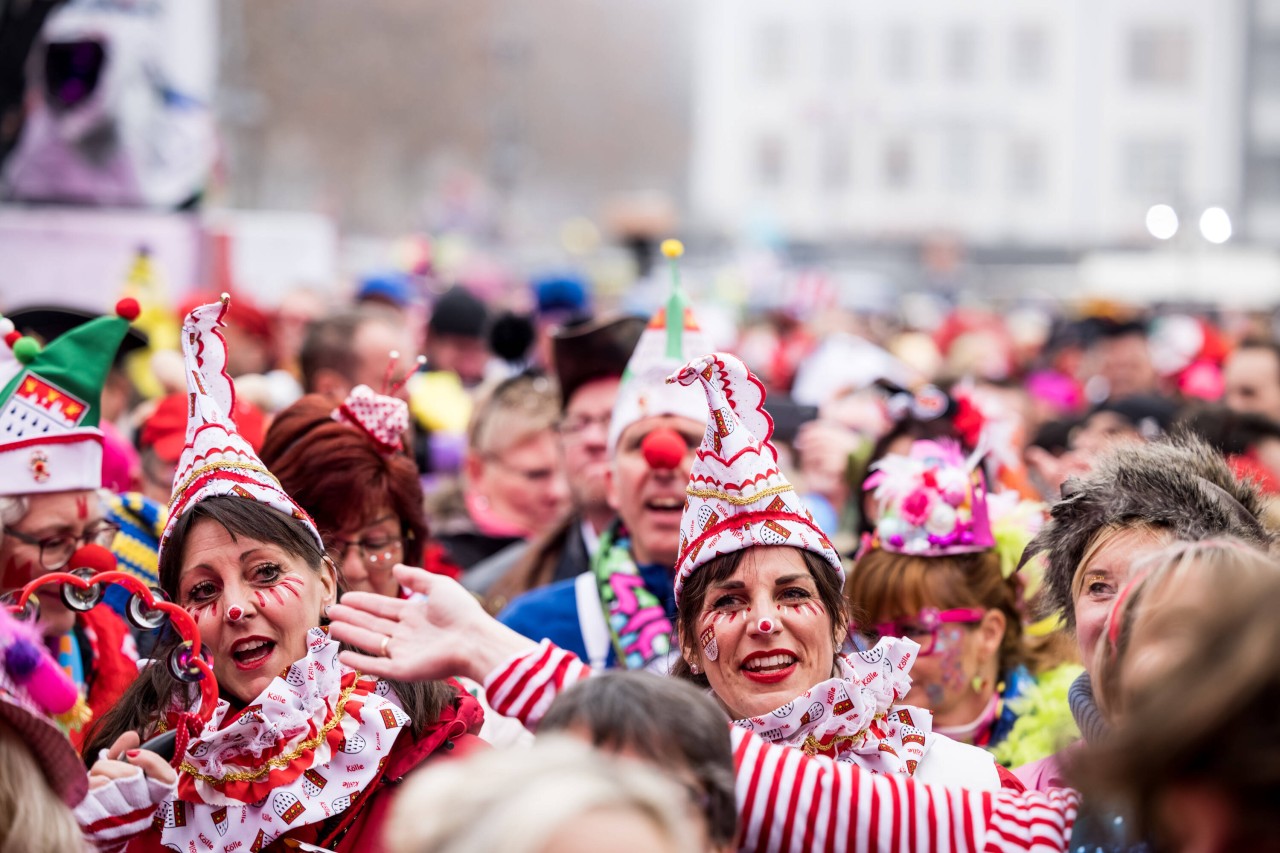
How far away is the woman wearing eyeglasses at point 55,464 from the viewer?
3641 millimetres

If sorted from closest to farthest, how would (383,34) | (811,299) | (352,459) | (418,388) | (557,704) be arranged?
(557,704), (352,459), (418,388), (811,299), (383,34)

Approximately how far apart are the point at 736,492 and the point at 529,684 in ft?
2.46

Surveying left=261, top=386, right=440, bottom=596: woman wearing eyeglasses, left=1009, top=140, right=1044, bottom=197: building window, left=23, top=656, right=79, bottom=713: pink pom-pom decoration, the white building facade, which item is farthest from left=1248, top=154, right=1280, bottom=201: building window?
left=23, top=656, right=79, bottom=713: pink pom-pom decoration

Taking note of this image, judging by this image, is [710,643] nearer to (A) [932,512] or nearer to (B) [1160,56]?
(A) [932,512]

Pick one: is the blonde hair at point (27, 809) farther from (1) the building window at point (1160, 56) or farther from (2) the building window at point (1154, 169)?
(1) the building window at point (1160, 56)

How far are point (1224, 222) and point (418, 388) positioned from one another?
1223 cm

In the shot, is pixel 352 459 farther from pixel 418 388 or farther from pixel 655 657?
pixel 418 388

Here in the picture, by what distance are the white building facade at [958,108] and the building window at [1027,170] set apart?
0.06m

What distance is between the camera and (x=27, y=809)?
2.20 m

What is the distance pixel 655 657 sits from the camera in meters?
4.04

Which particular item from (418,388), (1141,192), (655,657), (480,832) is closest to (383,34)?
(418,388)

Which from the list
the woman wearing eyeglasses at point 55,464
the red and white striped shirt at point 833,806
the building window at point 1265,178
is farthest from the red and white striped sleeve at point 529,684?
the building window at point 1265,178

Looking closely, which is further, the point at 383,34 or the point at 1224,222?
the point at 383,34

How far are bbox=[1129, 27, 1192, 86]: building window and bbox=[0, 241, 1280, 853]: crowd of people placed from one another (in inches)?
2467
